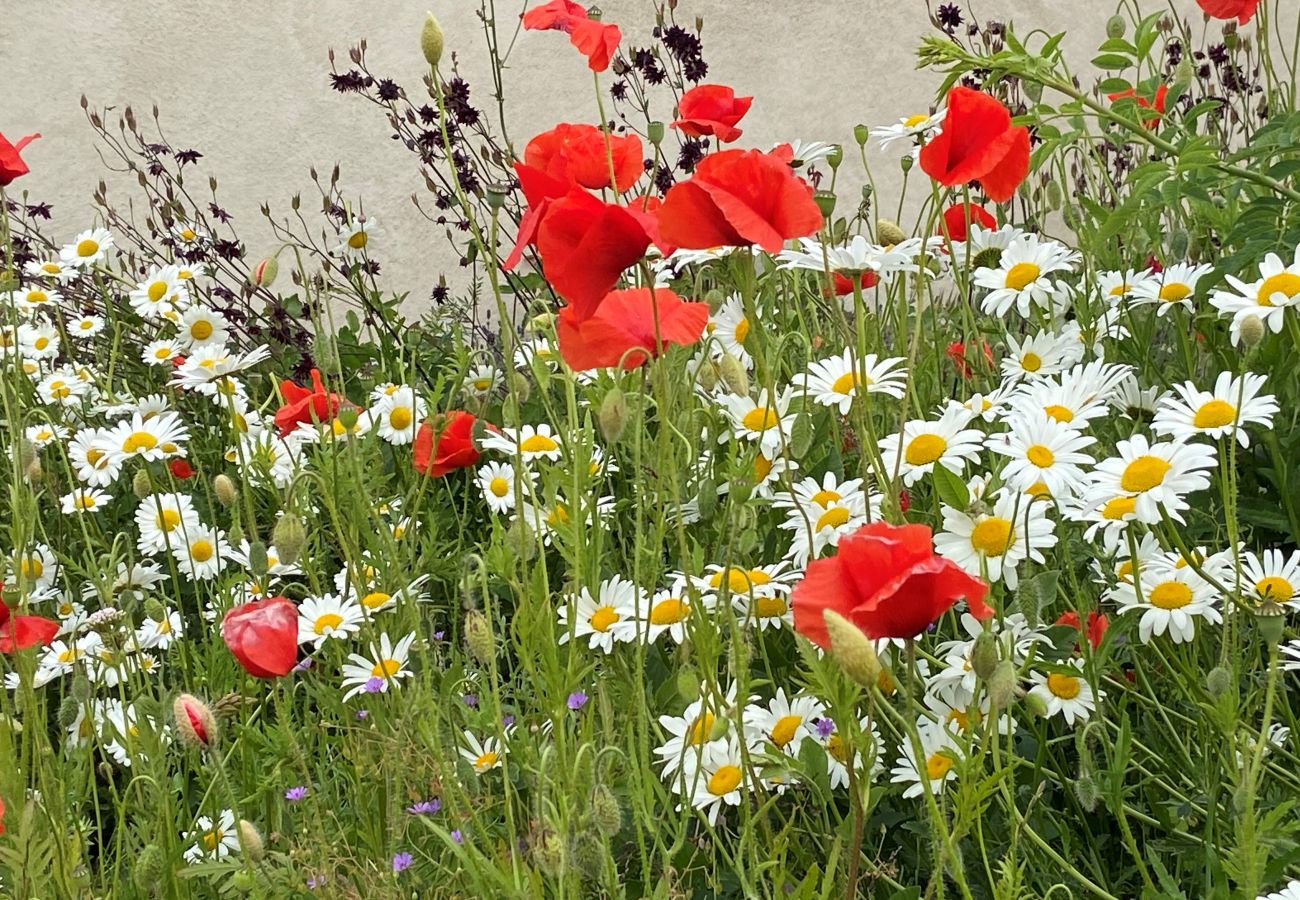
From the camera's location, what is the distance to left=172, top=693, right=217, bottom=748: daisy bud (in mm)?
1054

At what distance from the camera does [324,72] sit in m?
4.11

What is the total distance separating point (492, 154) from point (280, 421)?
1.37 metres

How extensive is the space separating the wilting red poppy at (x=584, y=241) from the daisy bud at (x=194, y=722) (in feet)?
1.40

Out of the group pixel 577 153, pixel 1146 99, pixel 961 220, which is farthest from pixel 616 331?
pixel 1146 99

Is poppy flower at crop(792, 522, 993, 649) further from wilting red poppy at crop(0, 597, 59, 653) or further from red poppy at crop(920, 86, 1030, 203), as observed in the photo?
wilting red poppy at crop(0, 597, 59, 653)

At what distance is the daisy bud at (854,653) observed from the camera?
0.72m

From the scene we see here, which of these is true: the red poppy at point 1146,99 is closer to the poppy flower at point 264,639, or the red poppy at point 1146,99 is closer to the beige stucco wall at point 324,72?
the poppy flower at point 264,639

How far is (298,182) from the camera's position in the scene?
4.09 m

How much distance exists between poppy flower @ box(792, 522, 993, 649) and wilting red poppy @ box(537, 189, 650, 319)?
285 millimetres

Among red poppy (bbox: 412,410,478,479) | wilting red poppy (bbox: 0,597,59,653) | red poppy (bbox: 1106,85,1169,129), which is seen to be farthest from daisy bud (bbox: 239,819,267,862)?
red poppy (bbox: 1106,85,1169,129)

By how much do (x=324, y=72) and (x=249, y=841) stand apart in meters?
3.46

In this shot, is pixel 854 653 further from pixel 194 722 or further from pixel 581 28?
pixel 581 28

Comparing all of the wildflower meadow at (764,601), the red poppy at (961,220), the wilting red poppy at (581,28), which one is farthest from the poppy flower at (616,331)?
the red poppy at (961,220)

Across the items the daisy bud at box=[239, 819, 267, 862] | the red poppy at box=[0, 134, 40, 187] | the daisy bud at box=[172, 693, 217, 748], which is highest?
the red poppy at box=[0, 134, 40, 187]
